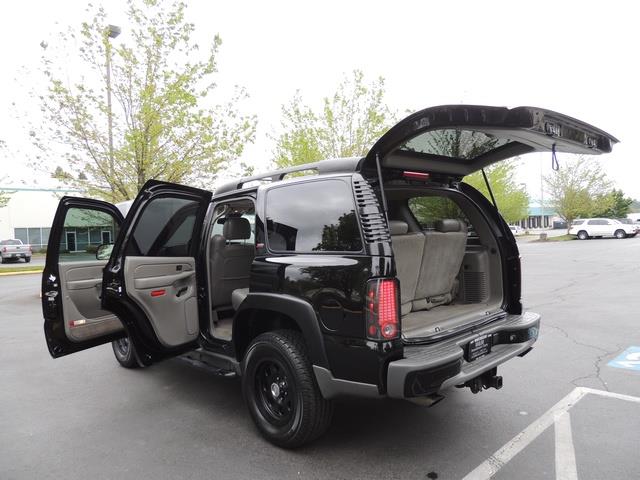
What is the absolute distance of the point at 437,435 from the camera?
3.39 m

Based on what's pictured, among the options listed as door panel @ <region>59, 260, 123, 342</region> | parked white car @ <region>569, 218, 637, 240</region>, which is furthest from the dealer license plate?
parked white car @ <region>569, 218, 637, 240</region>

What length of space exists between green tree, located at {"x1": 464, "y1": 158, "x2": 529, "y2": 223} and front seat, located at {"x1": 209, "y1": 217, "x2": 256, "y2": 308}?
11.9 meters

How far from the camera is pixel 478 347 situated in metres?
3.28

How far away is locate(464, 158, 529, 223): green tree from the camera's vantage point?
65.4ft

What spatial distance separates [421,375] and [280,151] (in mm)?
13835

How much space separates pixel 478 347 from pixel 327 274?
52.4 inches

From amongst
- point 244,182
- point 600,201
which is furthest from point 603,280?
point 600,201

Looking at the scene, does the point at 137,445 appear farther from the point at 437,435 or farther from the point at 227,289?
the point at 437,435

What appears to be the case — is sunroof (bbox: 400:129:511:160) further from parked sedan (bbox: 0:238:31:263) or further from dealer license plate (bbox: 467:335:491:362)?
parked sedan (bbox: 0:238:31:263)

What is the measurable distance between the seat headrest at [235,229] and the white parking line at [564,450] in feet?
10.7

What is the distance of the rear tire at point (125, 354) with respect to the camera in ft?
17.1

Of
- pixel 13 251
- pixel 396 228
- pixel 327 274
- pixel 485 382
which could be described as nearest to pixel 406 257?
pixel 396 228

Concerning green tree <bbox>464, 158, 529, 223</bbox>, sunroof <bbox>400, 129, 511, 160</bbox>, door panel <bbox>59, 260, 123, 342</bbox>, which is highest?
green tree <bbox>464, 158, 529, 223</bbox>

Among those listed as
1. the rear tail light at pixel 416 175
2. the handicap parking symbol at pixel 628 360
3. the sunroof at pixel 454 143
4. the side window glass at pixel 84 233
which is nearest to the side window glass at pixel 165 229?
the side window glass at pixel 84 233
